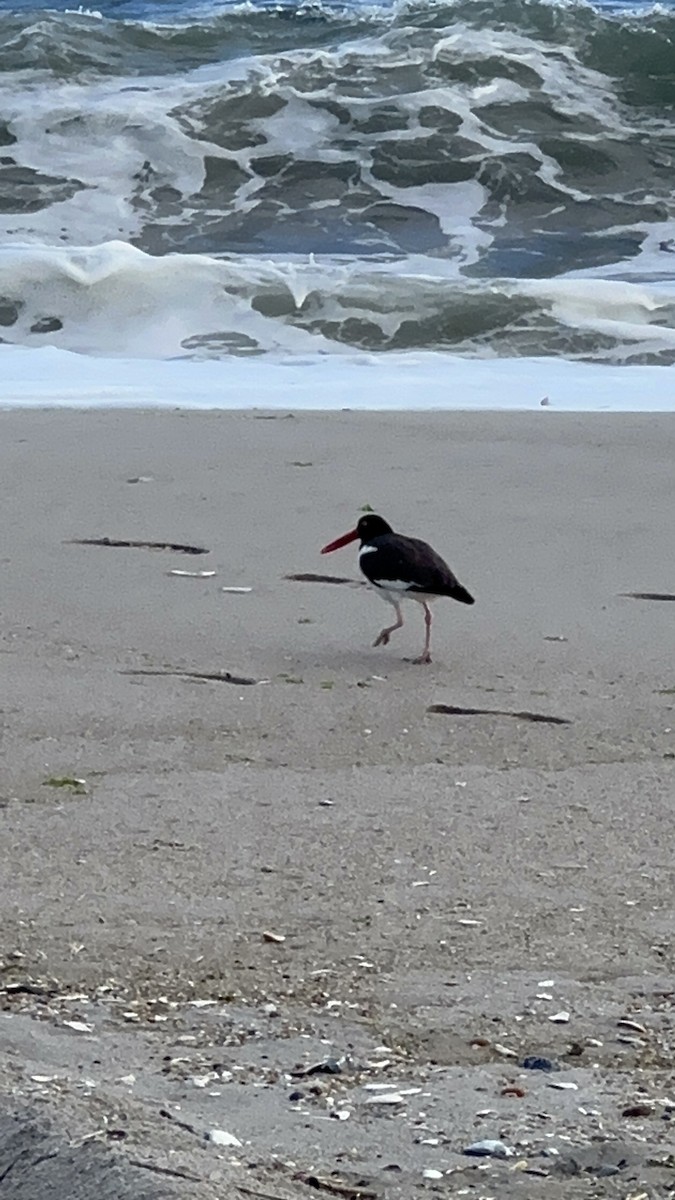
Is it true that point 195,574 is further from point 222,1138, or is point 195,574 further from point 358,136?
point 358,136

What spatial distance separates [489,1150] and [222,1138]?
341mm

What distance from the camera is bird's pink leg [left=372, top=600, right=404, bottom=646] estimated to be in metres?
5.47

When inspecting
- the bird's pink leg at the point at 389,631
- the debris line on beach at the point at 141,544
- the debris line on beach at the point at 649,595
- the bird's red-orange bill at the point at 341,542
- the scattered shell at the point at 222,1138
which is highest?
the scattered shell at the point at 222,1138

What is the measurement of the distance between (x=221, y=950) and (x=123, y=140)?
42.4 ft

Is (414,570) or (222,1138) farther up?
(222,1138)

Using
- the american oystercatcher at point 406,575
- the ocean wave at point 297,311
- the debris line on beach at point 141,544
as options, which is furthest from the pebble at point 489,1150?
the ocean wave at point 297,311

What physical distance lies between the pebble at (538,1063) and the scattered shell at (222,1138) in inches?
21.7

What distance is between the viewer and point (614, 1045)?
275 centimetres

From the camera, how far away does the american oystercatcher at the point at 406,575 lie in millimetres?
5312

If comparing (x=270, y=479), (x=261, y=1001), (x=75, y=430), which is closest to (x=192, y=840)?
(x=261, y=1001)

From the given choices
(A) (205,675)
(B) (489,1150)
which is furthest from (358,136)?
(B) (489,1150)

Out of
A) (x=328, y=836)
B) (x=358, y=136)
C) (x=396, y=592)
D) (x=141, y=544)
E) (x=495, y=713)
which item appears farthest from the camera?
(x=358, y=136)

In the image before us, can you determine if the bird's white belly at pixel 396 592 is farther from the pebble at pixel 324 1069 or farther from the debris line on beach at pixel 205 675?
the pebble at pixel 324 1069

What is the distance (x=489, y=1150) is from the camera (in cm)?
228
